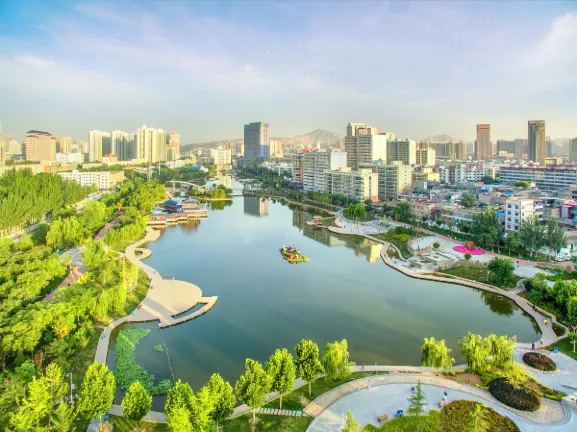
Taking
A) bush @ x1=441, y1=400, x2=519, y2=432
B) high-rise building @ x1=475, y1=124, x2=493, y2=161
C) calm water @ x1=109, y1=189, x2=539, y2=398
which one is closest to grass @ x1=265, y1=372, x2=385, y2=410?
calm water @ x1=109, y1=189, x2=539, y2=398

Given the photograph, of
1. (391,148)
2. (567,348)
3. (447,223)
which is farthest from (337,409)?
(391,148)

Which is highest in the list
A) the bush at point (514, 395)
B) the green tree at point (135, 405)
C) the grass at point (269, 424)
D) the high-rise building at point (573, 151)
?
the high-rise building at point (573, 151)

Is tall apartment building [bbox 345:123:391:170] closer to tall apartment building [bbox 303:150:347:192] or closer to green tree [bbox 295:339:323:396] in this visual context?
tall apartment building [bbox 303:150:347:192]

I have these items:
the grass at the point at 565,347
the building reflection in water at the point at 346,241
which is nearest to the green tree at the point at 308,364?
the grass at the point at 565,347

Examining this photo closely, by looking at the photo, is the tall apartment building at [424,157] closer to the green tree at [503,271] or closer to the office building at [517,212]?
the office building at [517,212]

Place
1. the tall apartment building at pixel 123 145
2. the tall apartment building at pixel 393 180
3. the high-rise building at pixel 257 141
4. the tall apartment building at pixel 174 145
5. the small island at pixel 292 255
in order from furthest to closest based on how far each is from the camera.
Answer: the high-rise building at pixel 257 141 → the tall apartment building at pixel 174 145 → the tall apartment building at pixel 123 145 → the tall apartment building at pixel 393 180 → the small island at pixel 292 255

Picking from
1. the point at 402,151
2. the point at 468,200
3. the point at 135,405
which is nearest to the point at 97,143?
the point at 402,151
